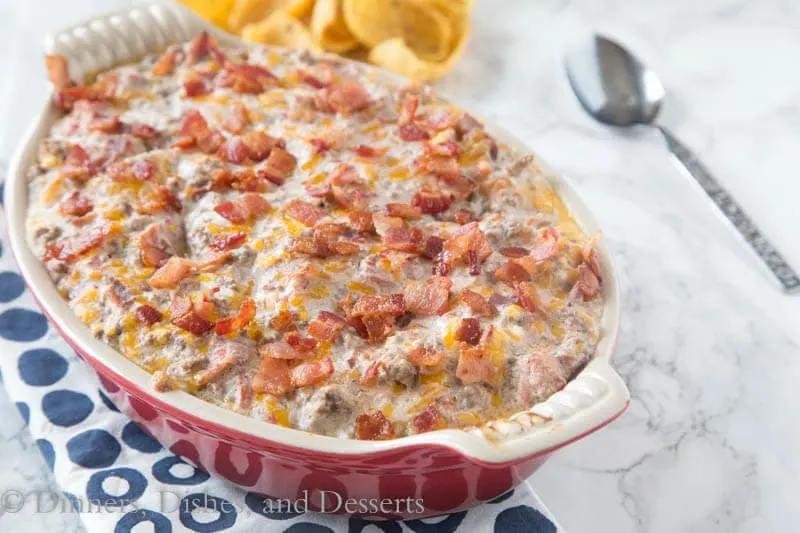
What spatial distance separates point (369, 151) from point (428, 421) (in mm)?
883

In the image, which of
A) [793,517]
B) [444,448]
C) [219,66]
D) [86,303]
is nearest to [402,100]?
[219,66]

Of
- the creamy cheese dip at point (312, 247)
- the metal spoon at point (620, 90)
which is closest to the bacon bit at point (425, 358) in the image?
the creamy cheese dip at point (312, 247)

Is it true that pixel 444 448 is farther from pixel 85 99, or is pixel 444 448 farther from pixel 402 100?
pixel 85 99

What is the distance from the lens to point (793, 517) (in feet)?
7.86

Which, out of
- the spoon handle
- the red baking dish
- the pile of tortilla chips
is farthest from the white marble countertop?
the red baking dish

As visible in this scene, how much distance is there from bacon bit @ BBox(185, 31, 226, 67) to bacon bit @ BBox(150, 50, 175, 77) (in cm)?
4

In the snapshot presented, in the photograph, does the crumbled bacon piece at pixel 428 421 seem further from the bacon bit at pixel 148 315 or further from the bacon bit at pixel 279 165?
the bacon bit at pixel 279 165

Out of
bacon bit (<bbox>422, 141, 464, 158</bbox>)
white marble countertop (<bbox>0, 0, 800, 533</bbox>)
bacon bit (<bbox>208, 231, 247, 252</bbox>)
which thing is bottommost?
white marble countertop (<bbox>0, 0, 800, 533</bbox>)

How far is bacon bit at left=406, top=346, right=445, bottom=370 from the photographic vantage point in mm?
2045

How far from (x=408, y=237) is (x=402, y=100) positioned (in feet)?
2.00

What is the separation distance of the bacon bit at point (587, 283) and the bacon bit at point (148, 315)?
93 centimetres

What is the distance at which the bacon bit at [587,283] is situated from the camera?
2.26 m

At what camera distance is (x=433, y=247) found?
235cm

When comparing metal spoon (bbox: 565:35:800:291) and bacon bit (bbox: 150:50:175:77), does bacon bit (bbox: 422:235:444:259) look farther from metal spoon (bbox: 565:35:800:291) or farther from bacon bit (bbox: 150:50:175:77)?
metal spoon (bbox: 565:35:800:291)
